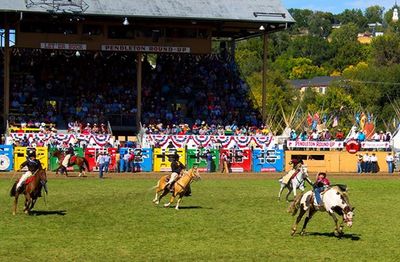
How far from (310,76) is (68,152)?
12537cm

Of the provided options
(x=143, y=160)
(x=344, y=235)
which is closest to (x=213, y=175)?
(x=143, y=160)

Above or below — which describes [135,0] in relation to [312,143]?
above

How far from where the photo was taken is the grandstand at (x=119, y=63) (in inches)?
2085

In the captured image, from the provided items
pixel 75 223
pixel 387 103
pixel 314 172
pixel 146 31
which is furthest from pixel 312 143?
pixel 387 103

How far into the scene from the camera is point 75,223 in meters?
22.8

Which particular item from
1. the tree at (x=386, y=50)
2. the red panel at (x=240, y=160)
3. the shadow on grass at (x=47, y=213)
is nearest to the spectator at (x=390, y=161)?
the red panel at (x=240, y=160)

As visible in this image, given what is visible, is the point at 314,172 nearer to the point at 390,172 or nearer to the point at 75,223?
the point at 390,172

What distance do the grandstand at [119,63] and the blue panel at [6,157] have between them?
5607 millimetres

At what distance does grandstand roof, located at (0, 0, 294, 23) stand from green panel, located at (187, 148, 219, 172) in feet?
31.4

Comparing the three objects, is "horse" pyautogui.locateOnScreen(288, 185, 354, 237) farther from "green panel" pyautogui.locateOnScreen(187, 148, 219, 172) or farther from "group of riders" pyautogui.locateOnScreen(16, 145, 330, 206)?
"green panel" pyautogui.locateOnScreen(187, 148, 219, 172)

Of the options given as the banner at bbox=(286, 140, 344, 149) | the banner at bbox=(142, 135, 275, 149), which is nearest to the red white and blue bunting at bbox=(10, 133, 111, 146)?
the banner at bbox=(142, 135, 275, 149)

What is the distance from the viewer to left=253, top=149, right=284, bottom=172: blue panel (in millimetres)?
49719

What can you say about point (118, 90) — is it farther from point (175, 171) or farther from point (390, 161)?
point (175, 171)

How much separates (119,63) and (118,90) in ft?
10.2
